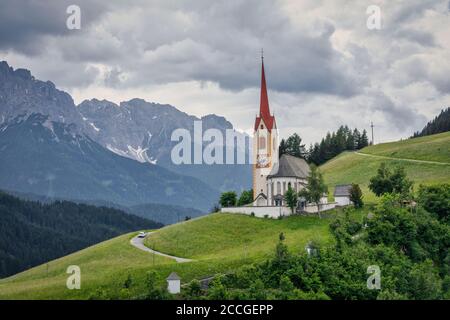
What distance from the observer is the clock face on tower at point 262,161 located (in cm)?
12006

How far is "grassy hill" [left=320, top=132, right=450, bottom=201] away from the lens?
136087 mm

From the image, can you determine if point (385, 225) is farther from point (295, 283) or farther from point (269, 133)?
point (269, 133)

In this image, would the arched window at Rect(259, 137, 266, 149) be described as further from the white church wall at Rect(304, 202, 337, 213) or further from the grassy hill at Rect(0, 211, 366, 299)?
the grassy hill at Rect(0, 211, 366, 299)

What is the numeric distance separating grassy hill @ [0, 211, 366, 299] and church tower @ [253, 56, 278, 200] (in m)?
11.4

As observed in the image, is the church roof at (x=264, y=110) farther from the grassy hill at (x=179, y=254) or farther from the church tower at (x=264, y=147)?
the grassy hill at (x=179, y=254)

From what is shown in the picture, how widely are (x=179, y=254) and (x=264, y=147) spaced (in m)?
32.0

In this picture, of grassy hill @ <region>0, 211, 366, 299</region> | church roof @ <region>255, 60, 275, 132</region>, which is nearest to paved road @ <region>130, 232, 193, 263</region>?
grassy hill @ <region>0, 211, 366, 299</region>

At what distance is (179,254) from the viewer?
95812 mm

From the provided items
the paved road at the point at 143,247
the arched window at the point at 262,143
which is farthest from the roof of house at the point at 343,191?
the paved road at the point at 143,247

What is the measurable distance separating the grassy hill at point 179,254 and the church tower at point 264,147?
37.4 ft

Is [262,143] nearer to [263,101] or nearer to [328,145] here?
[263,101]

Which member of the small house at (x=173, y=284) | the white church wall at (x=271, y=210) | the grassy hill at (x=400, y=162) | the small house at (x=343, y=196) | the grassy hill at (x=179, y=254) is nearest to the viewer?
the small house at (x=173, y=284)

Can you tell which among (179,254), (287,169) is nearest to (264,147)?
(287,169)
